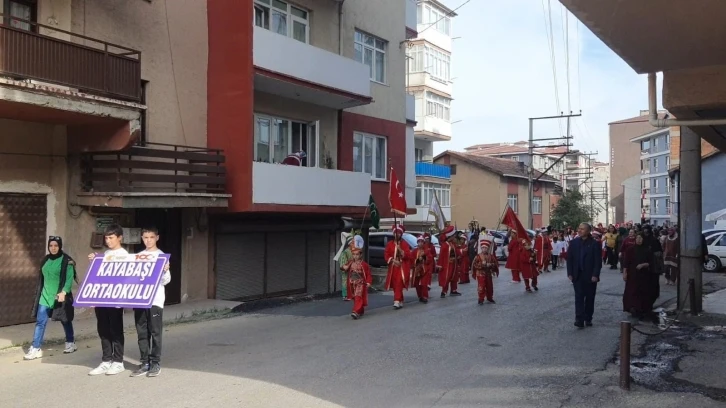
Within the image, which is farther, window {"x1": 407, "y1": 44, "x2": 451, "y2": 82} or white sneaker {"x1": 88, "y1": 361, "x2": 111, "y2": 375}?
window {"x1": 407, "y1": 44, "x2": 451, "y2": 82}

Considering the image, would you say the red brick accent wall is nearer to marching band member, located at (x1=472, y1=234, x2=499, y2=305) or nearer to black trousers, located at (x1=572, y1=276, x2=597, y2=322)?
marching band member, located at (x1=472, y1=234, x2=499, y2=305)

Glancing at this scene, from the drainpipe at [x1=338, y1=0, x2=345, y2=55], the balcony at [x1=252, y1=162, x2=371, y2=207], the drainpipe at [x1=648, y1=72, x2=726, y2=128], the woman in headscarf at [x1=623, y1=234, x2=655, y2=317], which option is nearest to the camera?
the drainpipe at [x1=648, y1=72, x2=726, y2=128]

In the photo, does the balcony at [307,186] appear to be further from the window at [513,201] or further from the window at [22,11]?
the window at [513,201]

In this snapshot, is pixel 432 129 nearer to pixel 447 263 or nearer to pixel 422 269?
pixel 447 263

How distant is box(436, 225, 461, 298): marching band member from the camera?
17.4 metres

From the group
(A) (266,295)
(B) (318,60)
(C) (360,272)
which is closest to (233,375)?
(C) (360,272)

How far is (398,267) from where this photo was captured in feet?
48.9

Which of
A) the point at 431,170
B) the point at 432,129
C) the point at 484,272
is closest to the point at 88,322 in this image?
the point at 484,272

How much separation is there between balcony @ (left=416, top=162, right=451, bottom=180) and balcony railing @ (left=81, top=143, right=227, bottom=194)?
29.2 meters

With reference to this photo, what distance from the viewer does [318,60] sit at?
17.3m

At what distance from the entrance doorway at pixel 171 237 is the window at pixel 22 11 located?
446 centimetres

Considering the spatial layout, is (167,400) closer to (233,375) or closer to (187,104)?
(233,375)

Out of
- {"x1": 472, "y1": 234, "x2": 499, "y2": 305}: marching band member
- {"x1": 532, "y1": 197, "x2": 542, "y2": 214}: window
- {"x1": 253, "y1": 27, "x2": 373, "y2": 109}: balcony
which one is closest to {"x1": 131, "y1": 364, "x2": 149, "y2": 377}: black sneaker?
{"x1": 253, "y1": 27, "x2": 373, "y2": 109}: balcony

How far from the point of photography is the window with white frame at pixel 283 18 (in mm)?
17047
